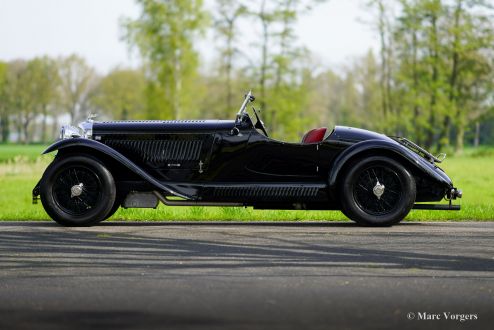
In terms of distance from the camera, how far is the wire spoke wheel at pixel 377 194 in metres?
8.95

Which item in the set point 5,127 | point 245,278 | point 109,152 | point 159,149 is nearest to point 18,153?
point 5,127

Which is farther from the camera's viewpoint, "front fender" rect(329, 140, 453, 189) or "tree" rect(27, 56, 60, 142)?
"tree" rect(27, 56, 60, 142)

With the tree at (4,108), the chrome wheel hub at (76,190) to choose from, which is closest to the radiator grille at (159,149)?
the chrome wheel hub at (76,190)

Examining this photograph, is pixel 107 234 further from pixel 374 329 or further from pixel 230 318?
pixel 374 329

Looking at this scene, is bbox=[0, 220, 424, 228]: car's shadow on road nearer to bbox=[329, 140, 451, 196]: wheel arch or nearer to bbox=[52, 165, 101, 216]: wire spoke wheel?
bbox=[52, 165, 101, 216]: wire spoke wheel

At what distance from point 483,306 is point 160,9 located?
4523 cm

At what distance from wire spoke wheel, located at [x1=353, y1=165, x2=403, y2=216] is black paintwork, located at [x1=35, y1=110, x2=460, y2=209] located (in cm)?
22

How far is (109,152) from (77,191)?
23.0 inches

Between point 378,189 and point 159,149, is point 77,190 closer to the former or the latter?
point 159,149

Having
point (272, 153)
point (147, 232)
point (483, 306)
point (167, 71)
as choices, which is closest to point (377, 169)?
point (272, 153)

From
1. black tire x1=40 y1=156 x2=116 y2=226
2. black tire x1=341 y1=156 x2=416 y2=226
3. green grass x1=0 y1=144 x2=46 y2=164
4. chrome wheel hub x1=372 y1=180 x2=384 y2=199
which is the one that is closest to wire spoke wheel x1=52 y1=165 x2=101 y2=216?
black tire x1=40 y1=156 x2=116 y2=226

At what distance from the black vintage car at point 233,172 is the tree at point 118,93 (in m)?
61.1

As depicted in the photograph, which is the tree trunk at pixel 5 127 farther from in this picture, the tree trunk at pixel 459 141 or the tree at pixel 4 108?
the tree trunk at pixel 459 141

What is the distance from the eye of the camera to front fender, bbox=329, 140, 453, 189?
29.2 feet
